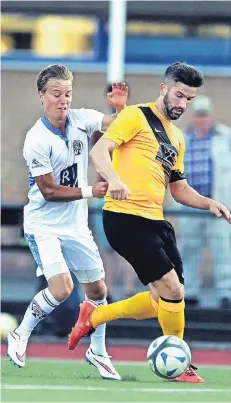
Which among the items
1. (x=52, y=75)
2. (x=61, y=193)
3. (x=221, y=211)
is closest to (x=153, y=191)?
(x=221, y=211)

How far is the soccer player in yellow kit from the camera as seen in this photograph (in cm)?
876

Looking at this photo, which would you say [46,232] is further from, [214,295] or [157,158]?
[214,295]

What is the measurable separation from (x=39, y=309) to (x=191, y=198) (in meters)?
1.32

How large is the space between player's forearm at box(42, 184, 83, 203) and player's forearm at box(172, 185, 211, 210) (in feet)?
2.70

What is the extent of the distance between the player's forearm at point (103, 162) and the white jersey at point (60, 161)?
68 cm

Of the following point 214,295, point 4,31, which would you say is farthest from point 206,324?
point 4,31

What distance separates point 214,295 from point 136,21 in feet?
14.9

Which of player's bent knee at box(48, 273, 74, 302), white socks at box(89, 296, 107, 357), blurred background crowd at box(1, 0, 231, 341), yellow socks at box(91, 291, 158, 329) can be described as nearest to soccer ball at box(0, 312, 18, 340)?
white socks at box(89, 296, 107, 357)

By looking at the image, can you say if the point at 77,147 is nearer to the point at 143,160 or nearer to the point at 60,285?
the point at 143,160

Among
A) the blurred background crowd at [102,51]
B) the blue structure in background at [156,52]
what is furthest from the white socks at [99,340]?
the blue structure in background at [156,52]

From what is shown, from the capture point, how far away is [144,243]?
8.80 metres

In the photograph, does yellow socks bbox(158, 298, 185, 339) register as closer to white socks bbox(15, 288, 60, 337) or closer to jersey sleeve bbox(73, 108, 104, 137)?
white socks bbox(15, 288, 60, 337)

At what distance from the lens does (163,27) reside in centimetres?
1609

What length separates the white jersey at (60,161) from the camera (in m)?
9.17
